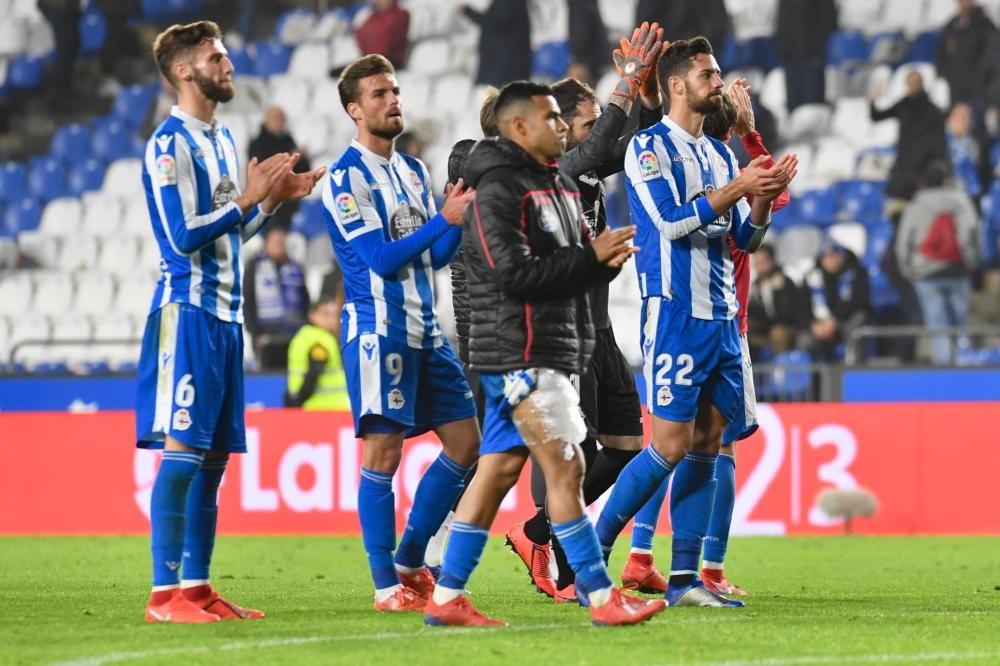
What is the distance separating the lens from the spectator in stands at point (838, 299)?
14.8 metres

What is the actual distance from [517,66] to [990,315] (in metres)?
6.02

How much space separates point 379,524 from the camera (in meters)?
6.73

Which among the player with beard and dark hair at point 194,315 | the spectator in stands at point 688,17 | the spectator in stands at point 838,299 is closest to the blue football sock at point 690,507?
the player with beard and dark hair at point 194,315

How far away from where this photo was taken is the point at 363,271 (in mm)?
6789

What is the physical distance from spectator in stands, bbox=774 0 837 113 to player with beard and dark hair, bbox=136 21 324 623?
1280 cm

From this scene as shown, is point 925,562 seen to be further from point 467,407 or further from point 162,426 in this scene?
point 162,426

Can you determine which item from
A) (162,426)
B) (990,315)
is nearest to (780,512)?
(990,315)

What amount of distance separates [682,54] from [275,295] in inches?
366

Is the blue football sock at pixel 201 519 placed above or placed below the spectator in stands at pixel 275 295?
below

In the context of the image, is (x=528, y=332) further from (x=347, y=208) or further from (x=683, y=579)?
(x=683, y=579)


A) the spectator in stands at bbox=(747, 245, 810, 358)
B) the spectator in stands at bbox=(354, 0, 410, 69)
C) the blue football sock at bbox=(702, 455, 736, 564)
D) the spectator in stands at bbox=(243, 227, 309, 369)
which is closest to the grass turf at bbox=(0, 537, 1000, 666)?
the blue football sock at bbox=(702, 455, 736, 564)

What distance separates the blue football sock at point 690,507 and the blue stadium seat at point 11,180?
47.8ft

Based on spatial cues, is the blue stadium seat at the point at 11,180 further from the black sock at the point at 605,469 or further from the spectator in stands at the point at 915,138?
the black sock at the point at 605,469

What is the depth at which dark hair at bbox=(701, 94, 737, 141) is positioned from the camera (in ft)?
24.9
